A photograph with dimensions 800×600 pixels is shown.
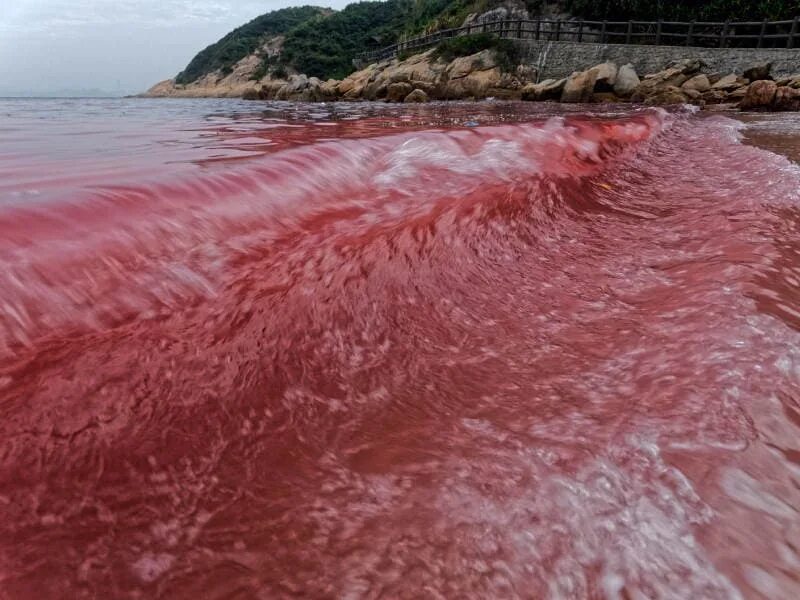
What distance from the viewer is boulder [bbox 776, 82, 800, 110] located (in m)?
12.6

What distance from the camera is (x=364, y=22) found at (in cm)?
4634

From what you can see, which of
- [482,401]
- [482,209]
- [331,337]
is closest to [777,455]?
[482,401]

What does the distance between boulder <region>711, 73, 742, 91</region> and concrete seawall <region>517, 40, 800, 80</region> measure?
6.84 feet

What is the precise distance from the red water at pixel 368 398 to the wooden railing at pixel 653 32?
2067cm

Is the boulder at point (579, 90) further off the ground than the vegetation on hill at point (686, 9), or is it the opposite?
the vegetation on hill at point (686, 9)

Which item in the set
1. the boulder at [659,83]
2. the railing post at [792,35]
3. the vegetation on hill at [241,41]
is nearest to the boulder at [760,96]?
the boulder at [659,83]

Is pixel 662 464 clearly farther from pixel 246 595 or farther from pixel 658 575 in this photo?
pixel 246 595

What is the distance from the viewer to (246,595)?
0.83 m

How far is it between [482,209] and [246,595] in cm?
227

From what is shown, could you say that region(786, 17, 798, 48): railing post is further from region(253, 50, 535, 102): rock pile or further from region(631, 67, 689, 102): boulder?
region(253, 50, 535, 102): rock pile

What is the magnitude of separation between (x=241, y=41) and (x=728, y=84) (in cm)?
5724

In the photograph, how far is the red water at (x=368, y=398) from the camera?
874 millimetres

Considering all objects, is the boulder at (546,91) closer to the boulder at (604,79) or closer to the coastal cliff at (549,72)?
the coastal cliff at (549,72)

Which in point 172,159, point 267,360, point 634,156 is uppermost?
point 172,159
